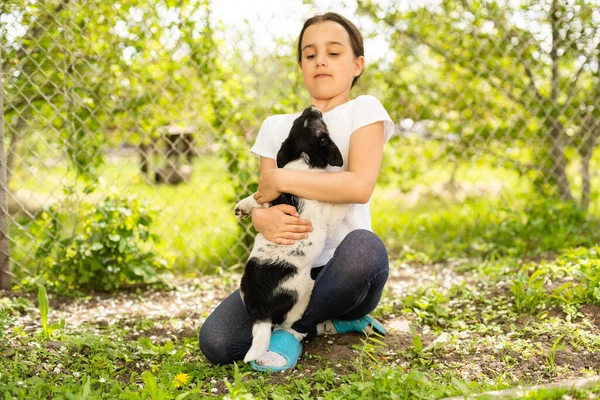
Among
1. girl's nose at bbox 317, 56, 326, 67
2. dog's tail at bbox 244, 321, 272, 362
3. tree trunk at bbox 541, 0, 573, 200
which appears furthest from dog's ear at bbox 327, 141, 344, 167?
tree trunk at bbox 541, 0, 573, 200

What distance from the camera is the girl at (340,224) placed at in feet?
7.70

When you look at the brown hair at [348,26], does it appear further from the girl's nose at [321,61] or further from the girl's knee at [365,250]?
the girl's knee at [365,250]

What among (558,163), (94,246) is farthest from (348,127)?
(558,163)

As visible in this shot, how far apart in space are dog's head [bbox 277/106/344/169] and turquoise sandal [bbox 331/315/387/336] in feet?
2.72

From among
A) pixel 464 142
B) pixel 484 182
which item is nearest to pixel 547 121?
pixel 464 142

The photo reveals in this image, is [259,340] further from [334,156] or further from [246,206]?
[334,156]

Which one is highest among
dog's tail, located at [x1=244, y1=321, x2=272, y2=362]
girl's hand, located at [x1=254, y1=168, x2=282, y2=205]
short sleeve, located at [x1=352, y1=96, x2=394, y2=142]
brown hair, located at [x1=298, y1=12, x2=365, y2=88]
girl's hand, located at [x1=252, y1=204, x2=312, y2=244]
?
brown hair, located at [x1=298, y1=12, x2=365, y2=88]

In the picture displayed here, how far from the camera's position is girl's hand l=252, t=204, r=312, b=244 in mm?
2297

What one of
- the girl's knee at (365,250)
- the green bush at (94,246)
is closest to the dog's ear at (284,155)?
the girl's knee at (365,250)

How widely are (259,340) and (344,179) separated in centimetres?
75

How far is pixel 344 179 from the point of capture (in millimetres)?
2371

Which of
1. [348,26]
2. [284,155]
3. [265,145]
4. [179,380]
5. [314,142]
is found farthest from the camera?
[265,145]

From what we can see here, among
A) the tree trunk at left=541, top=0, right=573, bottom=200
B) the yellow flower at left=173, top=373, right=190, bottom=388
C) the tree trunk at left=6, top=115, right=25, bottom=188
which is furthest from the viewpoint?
the tree trunk at left=541, top=0, right=573, bottom=200

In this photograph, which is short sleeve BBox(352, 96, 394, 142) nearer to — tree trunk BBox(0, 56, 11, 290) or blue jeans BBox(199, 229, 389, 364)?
blue jeans BBox(199, 229, 389, 364)
